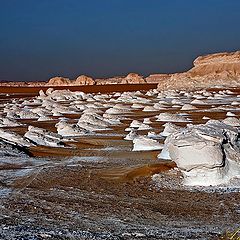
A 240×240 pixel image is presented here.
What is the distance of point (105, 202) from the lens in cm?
677

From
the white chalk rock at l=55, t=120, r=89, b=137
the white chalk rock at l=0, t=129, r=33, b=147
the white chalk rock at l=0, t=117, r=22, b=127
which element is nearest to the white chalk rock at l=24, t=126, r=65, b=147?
the white chalk rock at l=0, t=129, r=33, b=147

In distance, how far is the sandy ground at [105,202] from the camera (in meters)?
5.46

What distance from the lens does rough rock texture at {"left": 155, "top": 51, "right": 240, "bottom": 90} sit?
46031 mm

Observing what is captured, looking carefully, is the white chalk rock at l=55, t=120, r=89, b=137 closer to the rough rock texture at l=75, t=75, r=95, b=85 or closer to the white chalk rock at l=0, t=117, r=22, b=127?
the white chalk rock at l=0, t=117, r=22, b=127

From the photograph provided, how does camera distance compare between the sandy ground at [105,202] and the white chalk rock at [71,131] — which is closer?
the sandy ground at [105,202]

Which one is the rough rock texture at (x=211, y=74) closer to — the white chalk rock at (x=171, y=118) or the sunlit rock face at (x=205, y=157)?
the white chalk rock at (x=171, y=118)

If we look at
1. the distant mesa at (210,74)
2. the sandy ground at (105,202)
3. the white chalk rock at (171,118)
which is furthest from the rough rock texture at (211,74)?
the sandy ground at (105,202)

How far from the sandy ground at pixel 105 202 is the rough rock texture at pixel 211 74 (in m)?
36.3

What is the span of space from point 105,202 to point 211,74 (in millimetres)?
43694

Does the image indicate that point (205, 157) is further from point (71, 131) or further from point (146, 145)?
point (71, 131)

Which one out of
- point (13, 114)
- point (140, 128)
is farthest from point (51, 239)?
point (13, 114)

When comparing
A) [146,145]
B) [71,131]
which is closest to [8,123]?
[71,131]

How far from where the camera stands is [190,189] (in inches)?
296

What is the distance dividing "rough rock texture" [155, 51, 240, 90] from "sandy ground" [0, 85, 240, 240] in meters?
36.3
